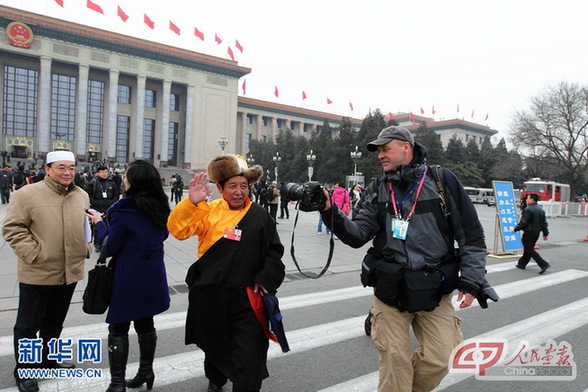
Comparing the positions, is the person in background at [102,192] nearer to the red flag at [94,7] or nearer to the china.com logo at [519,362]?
the china.com logo at [519,362]

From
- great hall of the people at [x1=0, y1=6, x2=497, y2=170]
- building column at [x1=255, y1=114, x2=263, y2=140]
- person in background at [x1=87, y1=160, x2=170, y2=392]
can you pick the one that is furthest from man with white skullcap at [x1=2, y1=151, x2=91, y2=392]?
→ building column at [x1=255, y1=114, x2=263, y2=140]

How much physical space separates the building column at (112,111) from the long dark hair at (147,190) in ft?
170

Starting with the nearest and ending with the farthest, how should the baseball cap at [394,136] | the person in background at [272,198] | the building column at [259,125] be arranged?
the baseball cap at [394,136], the person in background at [272,198], the building column at [259,125]

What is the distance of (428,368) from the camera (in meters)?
2.49

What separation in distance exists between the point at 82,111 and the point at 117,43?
968 centimetres

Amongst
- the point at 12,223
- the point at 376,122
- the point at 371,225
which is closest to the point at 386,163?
the point at 371,225

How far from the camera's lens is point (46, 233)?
3.16 m

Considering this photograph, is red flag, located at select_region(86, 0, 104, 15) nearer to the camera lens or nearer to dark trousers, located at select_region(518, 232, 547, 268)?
dark trousers, located at select_region(518, 232, 547, 268)

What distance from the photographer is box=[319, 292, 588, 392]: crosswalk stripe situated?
3410 mm

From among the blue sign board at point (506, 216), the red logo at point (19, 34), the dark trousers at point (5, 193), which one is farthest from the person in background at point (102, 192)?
the red logo at point (19, 34)

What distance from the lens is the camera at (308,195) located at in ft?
7.63

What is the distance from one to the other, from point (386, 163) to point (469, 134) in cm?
9416

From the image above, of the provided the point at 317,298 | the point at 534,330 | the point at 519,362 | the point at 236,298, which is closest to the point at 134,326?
the point at 236,298

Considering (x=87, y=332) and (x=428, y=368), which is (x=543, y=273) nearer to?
(x=428, y=368)
